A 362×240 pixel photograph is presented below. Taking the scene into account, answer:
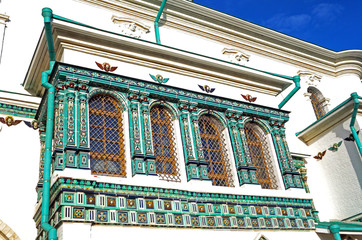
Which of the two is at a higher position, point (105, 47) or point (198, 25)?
point (198, 25)

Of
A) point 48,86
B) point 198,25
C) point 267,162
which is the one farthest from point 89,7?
point 267,162

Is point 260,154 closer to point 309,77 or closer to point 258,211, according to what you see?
point 258,211

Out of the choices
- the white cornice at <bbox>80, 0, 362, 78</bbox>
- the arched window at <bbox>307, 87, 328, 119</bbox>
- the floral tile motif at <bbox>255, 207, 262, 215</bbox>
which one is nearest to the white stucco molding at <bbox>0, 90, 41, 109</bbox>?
the white cornice at <bbox>80, 0, 362, 78</bbox>

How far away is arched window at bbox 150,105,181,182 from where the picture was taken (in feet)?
25.5

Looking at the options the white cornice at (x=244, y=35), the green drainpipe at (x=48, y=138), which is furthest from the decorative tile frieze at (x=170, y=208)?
the white cornice at (x=244, y=35)

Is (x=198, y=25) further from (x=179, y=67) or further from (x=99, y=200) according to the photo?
(x=99, y=200)

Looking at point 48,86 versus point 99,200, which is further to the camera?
point 48,86

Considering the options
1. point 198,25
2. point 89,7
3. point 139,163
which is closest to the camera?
point 139,163

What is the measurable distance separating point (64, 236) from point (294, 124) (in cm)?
873

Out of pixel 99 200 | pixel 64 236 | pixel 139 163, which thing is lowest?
pixel 64 236

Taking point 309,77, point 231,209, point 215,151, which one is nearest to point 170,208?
point 231,209

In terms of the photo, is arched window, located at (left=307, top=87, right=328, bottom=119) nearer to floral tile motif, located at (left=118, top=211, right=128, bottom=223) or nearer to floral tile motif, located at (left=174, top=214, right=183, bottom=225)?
floral tile motif, located at (left=174, top=214, right=183, bottom=225)

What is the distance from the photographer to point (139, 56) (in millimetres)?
8609

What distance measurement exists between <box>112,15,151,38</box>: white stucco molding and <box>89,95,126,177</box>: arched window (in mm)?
4010
